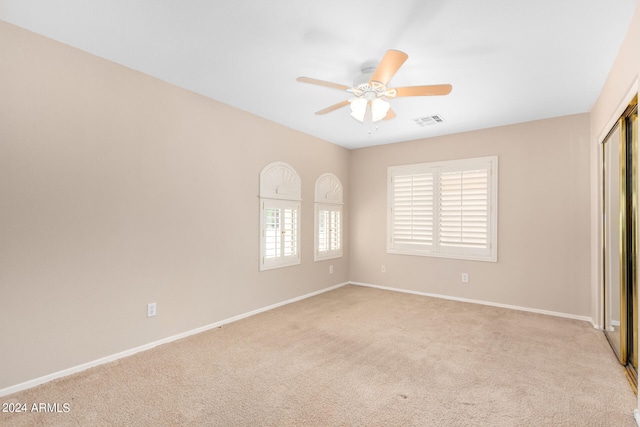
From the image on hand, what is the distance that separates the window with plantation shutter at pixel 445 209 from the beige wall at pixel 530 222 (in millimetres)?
115

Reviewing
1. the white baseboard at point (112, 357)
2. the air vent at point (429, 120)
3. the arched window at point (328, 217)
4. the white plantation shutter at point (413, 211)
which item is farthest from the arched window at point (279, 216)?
the air vent at point (429, 120)

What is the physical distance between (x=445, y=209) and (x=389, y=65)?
3.17m

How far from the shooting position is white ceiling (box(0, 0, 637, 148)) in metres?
2.09

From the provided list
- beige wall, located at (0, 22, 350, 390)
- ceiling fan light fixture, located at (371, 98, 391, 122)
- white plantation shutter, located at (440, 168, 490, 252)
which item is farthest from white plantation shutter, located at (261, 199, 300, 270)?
white plantation shutter, located at (440, 168, 490, 252)

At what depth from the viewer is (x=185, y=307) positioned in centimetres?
334

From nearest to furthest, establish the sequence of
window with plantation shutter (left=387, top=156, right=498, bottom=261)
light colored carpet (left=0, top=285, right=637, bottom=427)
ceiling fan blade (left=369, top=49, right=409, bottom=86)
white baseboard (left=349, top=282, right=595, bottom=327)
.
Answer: light colored carpet (left=0, top=285, right=637, bottom=427), ceiling fan blade (left=369, top=49, right=409, bottom=86), white baseboard (left=349, top=282, right=595, bottom=327), window with plantation shutter (left=387, top=156, right=498, bottom=261)

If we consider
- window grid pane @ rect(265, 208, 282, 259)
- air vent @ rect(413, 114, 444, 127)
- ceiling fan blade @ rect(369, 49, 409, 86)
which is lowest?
window grid pane @ rect(265, 208, 282, 259)

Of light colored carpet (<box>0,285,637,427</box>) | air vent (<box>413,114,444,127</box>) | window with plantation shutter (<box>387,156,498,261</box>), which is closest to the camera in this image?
light colored carpet (<box>0,285,637,427</box>)

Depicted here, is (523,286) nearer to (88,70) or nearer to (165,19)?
(165,19)

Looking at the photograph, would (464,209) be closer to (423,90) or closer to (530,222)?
(530,222)

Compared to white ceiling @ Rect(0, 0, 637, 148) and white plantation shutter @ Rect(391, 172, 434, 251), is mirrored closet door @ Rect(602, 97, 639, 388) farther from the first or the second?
white plantation shutter @ Rect(391, 172, 434, 251)

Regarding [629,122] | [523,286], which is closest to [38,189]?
[629,122]

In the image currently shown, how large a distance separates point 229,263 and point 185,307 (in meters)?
0.67

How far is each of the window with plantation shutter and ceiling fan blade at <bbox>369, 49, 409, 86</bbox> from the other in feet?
9.34
